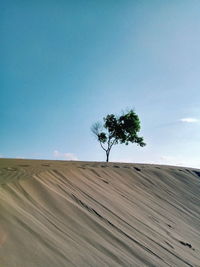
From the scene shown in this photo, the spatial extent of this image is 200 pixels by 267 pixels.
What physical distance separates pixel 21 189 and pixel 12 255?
2.24 meters

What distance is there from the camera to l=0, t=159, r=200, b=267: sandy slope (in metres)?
4.13

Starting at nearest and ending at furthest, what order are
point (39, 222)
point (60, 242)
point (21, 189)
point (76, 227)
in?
point (60, 242)
point (39, 222)
point (76, 227)
point (21, 189)

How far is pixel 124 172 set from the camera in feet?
38.0

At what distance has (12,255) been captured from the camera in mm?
3621

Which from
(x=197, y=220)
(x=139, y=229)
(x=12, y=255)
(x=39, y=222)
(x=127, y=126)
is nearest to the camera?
(x=12, y=255)

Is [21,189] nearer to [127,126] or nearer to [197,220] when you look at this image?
[197,220]

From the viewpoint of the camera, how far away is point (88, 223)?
5.55 metres

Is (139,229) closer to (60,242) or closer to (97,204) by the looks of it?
(97,204)

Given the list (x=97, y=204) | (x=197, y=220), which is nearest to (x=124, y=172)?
(x=197, y=220)

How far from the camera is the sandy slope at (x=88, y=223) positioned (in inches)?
163

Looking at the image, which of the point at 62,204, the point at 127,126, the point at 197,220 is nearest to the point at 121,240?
the point at 62,204

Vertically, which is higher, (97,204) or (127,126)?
(127,126)

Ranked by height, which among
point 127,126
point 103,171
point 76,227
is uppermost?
point 127,126

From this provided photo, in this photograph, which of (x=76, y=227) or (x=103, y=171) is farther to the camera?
(x=103, y=171)
